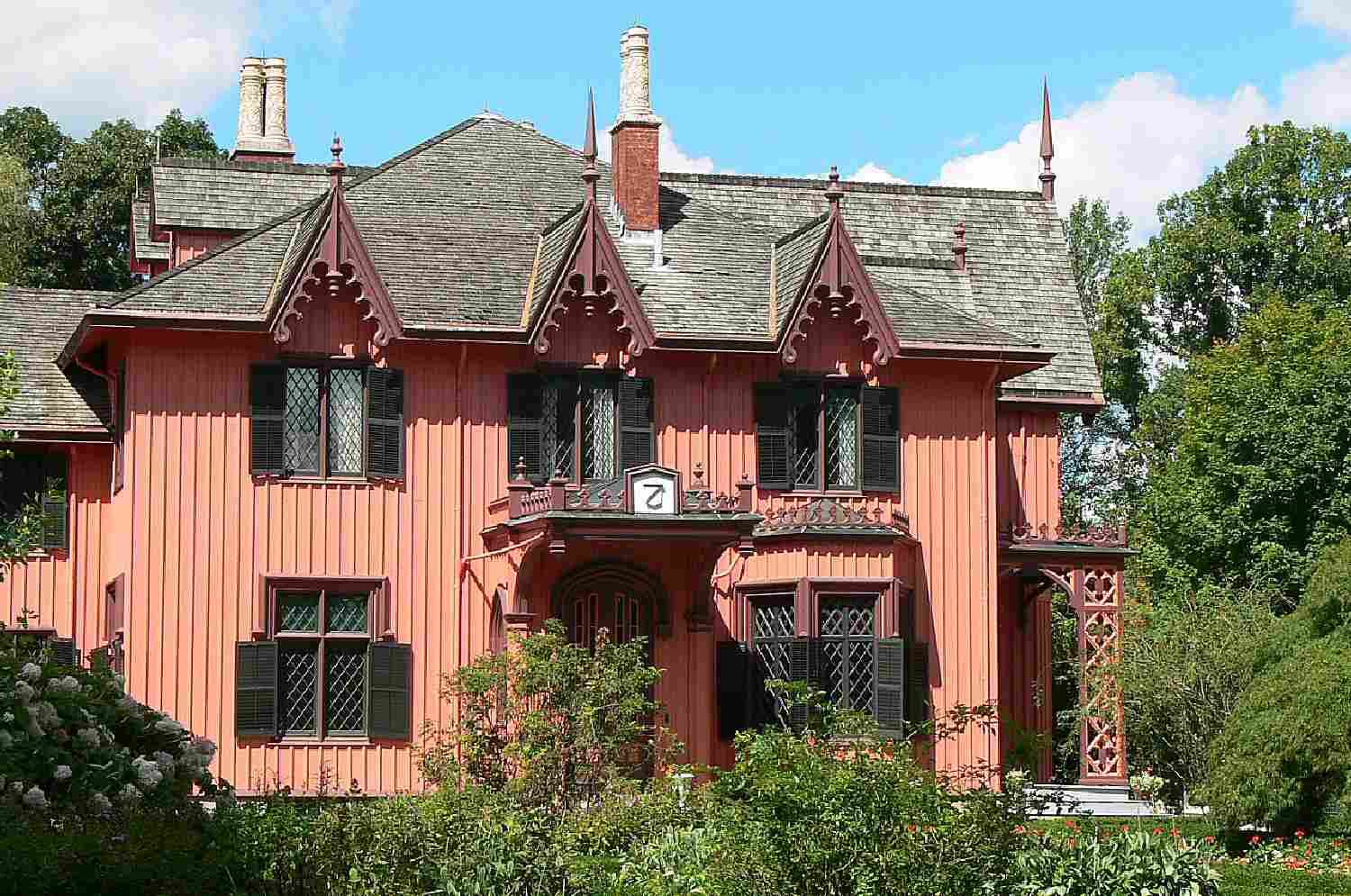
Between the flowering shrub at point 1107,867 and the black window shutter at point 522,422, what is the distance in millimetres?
13736

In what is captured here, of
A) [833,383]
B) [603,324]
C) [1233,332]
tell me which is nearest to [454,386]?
[603,324]

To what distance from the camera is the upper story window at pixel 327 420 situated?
29547 mm

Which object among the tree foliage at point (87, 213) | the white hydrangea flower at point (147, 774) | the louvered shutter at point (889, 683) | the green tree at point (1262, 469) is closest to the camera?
the white hydrangea flower at point (147, 774)

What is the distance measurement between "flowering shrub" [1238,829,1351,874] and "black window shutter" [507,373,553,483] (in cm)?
1076

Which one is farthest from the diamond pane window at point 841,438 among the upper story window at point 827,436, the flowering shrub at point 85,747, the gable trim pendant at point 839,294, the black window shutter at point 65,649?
the flowering shrub at point 85,747

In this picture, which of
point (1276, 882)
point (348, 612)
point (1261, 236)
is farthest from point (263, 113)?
point (1261, 236)

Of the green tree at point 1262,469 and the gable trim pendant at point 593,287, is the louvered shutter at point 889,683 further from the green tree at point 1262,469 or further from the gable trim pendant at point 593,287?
the green tree at point 1262,469

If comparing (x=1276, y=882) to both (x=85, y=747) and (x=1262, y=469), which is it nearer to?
(x=85, y=747)

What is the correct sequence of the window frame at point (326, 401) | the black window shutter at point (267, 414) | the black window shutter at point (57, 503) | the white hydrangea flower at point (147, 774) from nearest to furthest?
the white hydrangea flower at point (147, 774) → the black window shutter at point (267, 414) → the window frame at point (326, 401) → the black window shutter at point (57, 503)

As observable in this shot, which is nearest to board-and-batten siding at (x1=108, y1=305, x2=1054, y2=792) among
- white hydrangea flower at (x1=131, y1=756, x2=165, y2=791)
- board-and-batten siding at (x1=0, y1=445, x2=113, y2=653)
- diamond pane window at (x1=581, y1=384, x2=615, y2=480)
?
diamond pane window at (x1=581, y1=384, x2=615, y2=480)

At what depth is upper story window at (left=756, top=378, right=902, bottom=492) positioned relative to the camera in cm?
3130

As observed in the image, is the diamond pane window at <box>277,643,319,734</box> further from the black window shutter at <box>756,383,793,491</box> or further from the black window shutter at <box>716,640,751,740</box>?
the black window shutter at <box>756,383,793,491</box>

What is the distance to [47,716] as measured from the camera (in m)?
21.1

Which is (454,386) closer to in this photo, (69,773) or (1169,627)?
(69,773)
